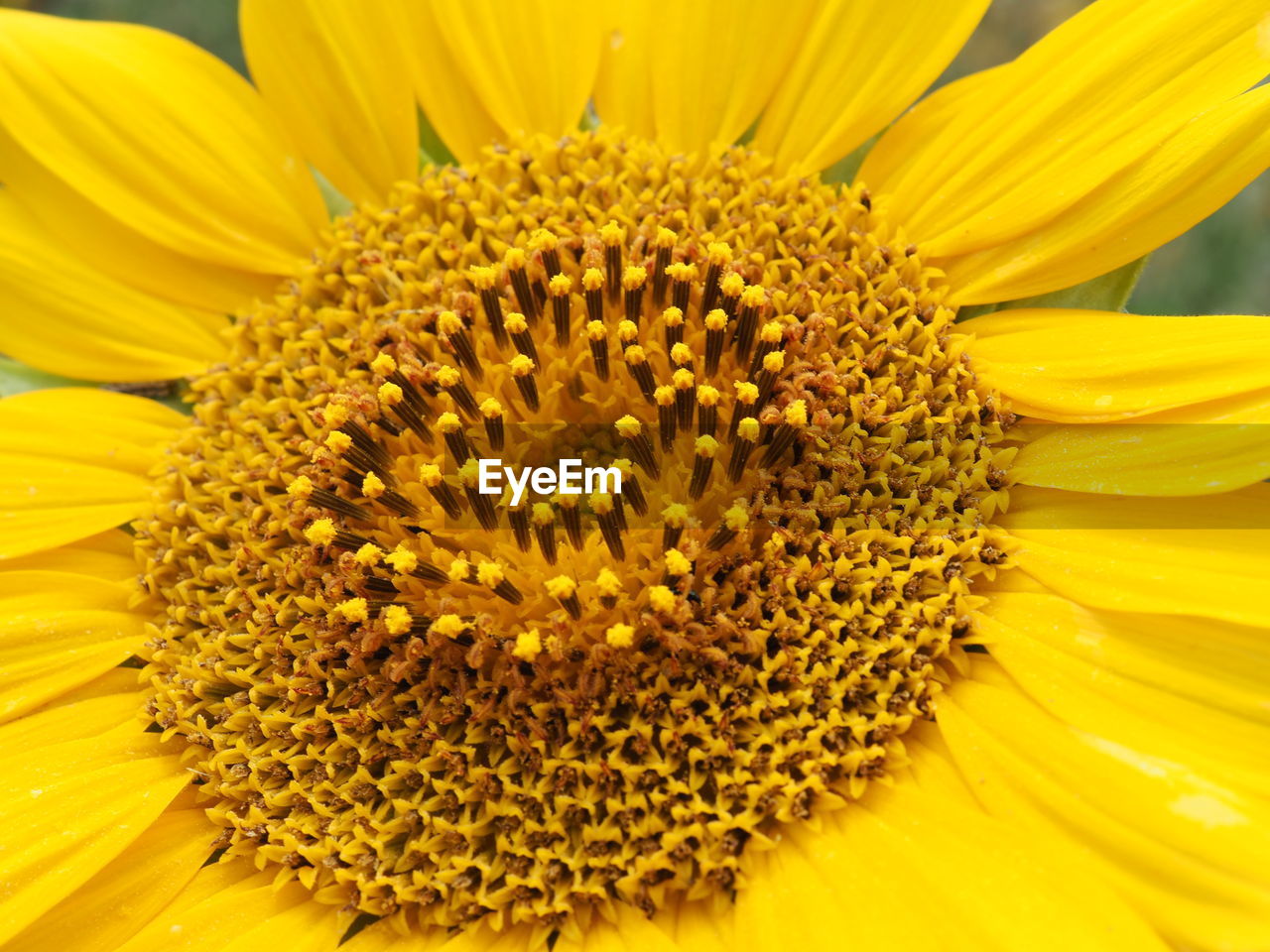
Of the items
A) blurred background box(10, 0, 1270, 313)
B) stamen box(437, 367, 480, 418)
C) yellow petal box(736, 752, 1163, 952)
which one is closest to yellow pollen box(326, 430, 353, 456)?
stamen box(437, 367, 480, 418)

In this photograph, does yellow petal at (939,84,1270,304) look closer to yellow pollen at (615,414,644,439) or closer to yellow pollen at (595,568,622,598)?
yellow pollen at (615,414,644,439)

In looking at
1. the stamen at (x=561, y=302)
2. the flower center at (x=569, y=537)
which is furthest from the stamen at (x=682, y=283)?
the stamen at (x=561, y=302)

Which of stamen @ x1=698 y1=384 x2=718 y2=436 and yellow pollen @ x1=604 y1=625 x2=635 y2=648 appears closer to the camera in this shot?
yellow pollen @ x1=604 y1=625 x2=635 y2=648

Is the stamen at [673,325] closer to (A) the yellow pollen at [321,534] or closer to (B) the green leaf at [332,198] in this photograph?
(A) the yellow pollen at [321,534]

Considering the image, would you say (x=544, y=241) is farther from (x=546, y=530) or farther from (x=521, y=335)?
(x=546, y=530)

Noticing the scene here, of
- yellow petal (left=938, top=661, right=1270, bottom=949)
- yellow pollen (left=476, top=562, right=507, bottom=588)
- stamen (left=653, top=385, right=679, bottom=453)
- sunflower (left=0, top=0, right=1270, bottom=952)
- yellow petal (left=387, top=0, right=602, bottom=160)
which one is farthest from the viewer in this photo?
yellow petal (left=387, top=0, right=602, bottom=160)

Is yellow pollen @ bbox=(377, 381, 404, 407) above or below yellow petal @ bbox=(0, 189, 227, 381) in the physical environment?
below

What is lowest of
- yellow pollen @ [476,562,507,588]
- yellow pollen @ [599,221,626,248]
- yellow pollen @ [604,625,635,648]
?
yellow pollen @ [604,625,635,648]

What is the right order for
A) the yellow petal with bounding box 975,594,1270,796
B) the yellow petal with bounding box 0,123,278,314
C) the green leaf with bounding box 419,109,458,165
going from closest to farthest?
the yellow petal with bounding box 975,594,1270,796
the yellow petal with bounding box 0,123,278,314
the green leaf with bounding box 419,109,458,165
